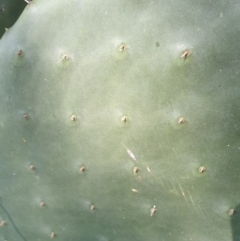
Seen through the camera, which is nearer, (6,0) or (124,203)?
(124,203)


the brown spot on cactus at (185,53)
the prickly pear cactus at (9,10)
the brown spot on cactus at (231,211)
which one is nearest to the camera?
the brown spot on cactus at (185,53)

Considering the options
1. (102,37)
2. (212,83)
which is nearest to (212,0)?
(212,83)

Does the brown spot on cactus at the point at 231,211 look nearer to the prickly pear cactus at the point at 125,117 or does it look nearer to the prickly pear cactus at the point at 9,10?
the prickly pear cactus at the point at 125,117

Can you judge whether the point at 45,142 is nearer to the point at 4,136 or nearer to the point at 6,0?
the point at 4,136

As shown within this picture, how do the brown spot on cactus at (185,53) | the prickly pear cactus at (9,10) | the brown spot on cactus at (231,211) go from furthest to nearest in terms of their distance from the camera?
the prickly pear cactus at (9,10), the brown spot on cactus at (231,211), the brown spot on cactus at (185,53)

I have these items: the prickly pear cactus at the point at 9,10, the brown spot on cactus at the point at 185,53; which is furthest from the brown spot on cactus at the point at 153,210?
the prickly pear cactus at the point at 9,10

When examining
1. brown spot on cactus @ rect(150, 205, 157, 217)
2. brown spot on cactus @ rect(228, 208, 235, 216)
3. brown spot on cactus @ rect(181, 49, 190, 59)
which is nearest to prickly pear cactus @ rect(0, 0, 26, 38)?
brown spot on cactus @ rect(181, 49, 190, 59)

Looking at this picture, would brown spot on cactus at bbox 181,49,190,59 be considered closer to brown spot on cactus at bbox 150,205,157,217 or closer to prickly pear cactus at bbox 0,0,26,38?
brown spot on cactus at bbox 150,205,157,217
